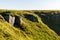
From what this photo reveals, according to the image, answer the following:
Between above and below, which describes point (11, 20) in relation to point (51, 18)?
above

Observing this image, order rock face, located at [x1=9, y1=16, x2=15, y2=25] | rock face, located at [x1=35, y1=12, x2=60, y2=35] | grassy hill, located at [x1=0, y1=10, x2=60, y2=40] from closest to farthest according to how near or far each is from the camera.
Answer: grassy hill, located at [x1=0, y1=10, x2=60, y2=40] < rock face, located at [x1=9, y1=16, x2=15, y2=25] < rock face, located at [x1=35, y1=12, x2=60, y2=35]

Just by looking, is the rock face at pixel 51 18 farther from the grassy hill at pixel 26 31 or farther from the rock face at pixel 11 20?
the rock face at pixel 11 20

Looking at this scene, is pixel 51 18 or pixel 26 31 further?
pixel 51 18

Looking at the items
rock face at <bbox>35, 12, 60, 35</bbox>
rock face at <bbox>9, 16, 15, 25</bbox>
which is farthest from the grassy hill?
rock face at <bbox>35, 12, 60, 35</bbox>

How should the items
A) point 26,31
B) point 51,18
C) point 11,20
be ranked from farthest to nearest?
point 51,18 → point 11,20 → point 26,31

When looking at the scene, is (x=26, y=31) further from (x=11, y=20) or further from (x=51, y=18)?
(x=51, y=18)

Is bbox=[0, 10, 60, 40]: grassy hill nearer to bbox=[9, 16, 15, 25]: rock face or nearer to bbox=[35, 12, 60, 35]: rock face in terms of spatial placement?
bbox=[9, 16, 15, 25]: rock face

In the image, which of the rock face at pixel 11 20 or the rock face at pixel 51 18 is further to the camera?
the rock face at pixel 51 18

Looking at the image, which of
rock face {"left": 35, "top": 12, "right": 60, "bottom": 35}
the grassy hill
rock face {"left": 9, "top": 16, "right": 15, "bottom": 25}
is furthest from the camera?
rock face {"left": 35, "top": 12, "right": 60, "bottom": 35}

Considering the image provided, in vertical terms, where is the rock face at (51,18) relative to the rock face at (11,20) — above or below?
below

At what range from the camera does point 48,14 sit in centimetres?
7306

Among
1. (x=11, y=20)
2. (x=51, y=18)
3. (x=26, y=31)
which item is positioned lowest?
(x=26, y=31)

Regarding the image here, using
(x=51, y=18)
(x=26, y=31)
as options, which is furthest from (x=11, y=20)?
(x=51, y=18)

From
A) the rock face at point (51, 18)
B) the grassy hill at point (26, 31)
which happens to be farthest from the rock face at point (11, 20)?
the rock face at point (51, 18)
